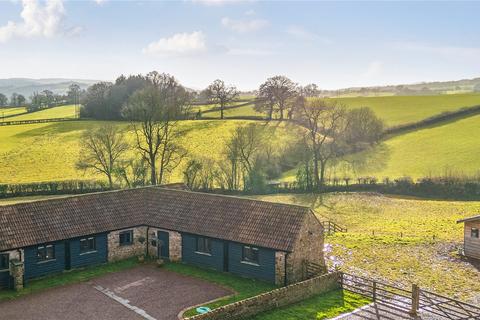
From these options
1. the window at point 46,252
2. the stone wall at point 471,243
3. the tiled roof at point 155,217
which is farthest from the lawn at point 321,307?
A: the window at point 46,252

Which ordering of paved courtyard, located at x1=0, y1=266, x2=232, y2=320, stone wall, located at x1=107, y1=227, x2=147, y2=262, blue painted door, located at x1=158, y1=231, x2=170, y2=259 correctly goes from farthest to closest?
blue painted door, located at x1=158, y1=231, x2=170, y2=259 → stone wall, located at x1=107, y1=227, x2=147, y2=262 → paved courtyard, located at x1=0, y1=266, x2=232, y2=320

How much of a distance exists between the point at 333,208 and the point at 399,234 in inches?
508

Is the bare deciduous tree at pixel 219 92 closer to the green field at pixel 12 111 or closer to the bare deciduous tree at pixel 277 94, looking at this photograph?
the bare deciduous tree at pixel 277 94

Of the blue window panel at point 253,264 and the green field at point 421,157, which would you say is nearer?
the blue window panel at point 253,264

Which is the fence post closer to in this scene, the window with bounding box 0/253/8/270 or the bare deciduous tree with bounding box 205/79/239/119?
the window with bounding box 0/253/8/270

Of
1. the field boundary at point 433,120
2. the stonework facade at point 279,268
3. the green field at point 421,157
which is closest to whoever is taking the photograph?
the stonework facade at point 279,268

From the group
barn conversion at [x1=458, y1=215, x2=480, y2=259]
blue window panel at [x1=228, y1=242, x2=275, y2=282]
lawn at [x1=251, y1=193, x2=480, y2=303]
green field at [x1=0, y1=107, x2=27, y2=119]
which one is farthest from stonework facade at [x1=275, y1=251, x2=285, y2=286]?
green field at [x1=0, y1=107, x2=27, y2=119]

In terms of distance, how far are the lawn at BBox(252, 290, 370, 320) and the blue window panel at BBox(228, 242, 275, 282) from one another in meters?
3.42

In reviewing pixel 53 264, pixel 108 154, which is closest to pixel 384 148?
pixel 108 154

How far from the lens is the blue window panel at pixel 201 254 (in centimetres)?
2898

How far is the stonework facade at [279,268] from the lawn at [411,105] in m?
64.1

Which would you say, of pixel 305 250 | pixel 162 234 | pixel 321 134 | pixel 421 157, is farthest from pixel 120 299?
pixel 421 157

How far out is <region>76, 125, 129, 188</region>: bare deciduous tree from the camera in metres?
55.4

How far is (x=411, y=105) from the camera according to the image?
325 ft
